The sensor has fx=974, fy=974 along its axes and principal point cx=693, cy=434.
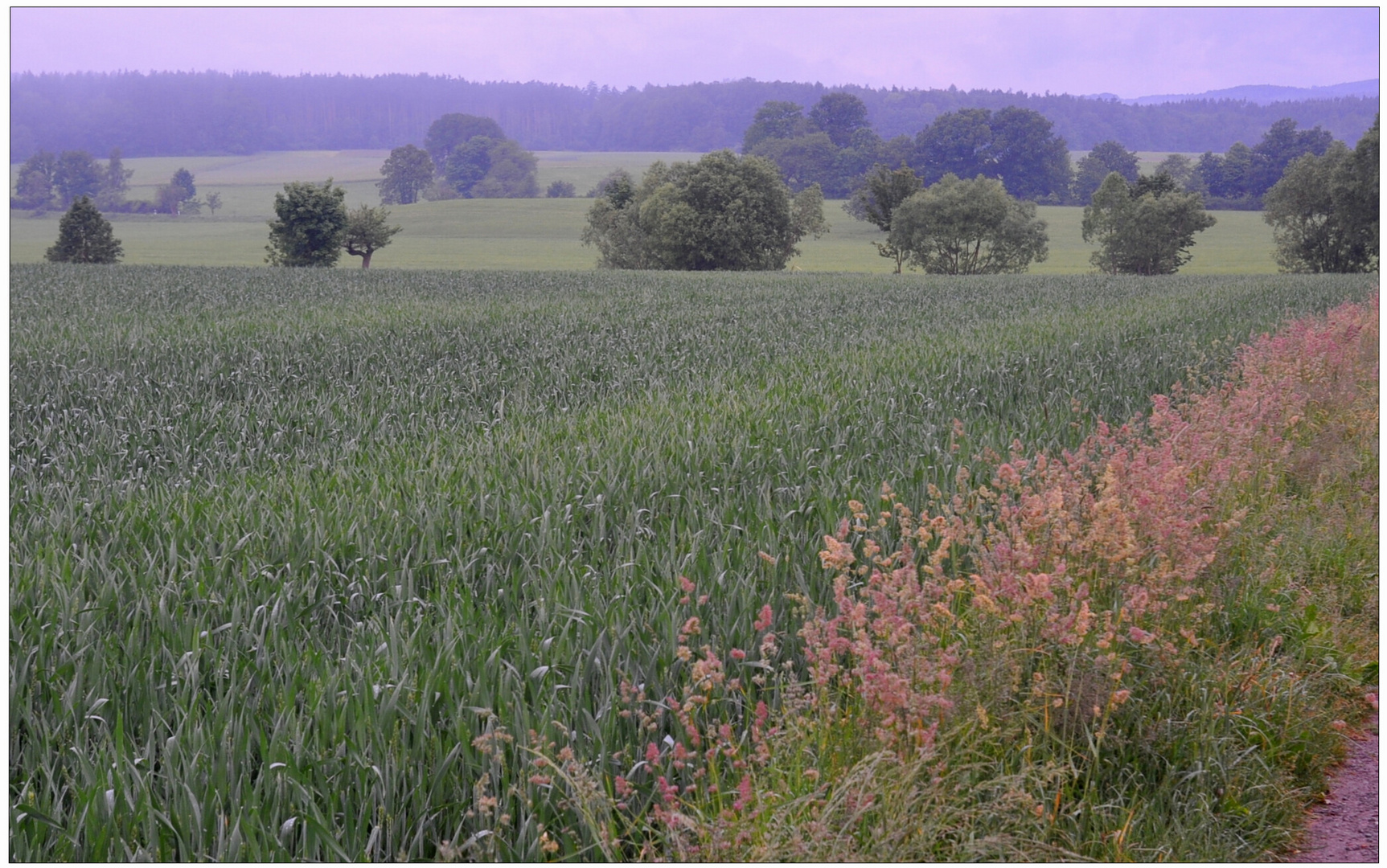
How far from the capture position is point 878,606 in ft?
10.1

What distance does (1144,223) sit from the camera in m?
68.0

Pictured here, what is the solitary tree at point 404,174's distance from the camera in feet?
478

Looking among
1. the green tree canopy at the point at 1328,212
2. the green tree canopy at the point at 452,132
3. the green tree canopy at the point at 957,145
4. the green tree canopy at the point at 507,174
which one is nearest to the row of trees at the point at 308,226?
the green tree canopy at the point at 1328,212

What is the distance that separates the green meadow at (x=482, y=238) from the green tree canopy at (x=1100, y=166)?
8.19 meters

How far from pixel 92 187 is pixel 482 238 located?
5526cm

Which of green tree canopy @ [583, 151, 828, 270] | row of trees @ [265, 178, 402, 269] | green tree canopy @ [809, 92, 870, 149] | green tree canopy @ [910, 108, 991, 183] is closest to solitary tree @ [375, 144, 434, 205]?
green tree canopy @ [809, 92, 870, 149]

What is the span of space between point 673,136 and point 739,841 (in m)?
171

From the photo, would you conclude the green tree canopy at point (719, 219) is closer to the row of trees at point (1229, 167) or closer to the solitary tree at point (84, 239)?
the solitary tree at point (84, 239)

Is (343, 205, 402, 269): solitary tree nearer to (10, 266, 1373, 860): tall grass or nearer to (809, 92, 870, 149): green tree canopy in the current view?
(10, 266, 1373, 860): tall grass

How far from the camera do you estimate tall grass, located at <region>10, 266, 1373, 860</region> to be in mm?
2936

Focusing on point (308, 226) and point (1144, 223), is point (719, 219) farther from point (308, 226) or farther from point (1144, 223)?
point (1144, 223)

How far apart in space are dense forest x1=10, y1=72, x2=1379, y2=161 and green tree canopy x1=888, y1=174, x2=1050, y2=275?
138 feet

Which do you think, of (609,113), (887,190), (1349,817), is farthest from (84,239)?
(609,113)

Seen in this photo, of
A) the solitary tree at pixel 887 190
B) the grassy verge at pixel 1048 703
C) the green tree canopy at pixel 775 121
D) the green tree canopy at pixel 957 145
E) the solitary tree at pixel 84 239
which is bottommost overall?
the grassy verge at pixel 1048 703
